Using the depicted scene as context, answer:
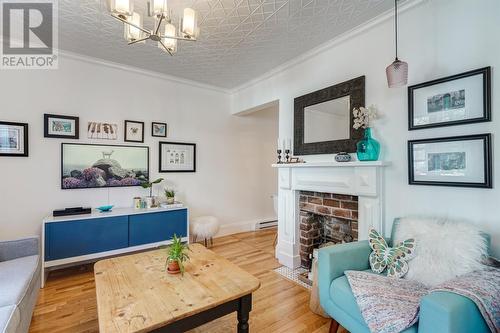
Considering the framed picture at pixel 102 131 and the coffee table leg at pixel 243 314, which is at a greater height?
the framed picture at pixel 102 131

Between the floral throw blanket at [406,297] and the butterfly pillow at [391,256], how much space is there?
12 centimetres

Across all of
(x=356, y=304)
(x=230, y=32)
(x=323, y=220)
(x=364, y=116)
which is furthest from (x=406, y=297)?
(x=230, y=32)

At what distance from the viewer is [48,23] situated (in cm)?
229

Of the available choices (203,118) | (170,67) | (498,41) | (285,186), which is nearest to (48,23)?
(170,67)

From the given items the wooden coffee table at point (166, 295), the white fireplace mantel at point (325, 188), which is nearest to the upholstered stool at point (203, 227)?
the white fireplace mantel at point (325, 188)

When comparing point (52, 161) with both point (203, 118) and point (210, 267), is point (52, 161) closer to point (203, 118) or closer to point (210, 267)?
point (203, 118)

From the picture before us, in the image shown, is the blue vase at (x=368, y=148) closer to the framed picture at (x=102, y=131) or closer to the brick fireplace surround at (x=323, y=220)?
the brick fireplace surround at (x=323, y=220)

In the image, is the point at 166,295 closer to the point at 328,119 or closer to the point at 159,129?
the point at 328,119

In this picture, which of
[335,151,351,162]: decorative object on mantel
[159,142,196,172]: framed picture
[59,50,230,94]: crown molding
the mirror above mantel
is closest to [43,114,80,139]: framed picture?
[59,50,230,94]: crown molding

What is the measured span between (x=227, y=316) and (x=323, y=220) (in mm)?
1570

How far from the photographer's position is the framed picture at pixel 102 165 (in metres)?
2.88

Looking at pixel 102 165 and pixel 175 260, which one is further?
pixel 102 165

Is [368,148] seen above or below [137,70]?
below

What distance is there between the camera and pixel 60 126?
284cm
